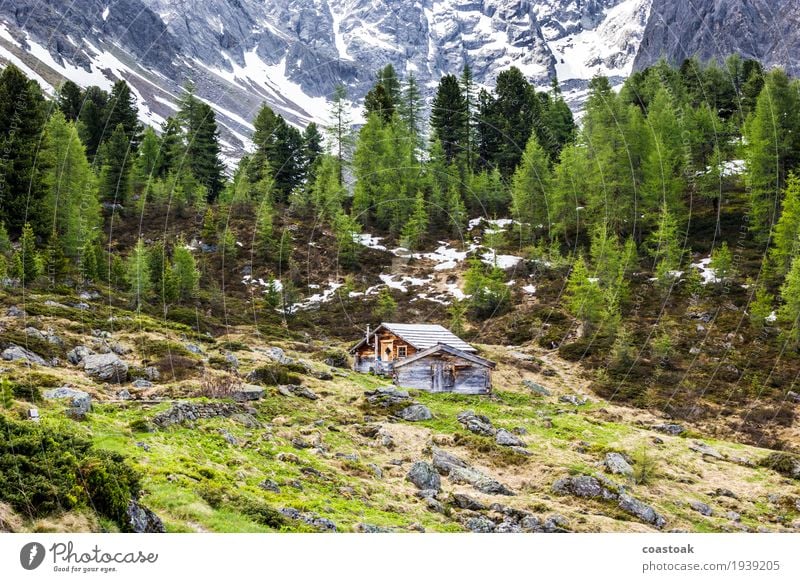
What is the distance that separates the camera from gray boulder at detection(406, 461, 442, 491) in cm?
2280

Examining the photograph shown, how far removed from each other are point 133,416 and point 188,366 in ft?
35.8

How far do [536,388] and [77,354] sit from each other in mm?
25906

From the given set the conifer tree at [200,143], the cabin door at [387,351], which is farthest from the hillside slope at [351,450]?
the conifer tree at [200,143]

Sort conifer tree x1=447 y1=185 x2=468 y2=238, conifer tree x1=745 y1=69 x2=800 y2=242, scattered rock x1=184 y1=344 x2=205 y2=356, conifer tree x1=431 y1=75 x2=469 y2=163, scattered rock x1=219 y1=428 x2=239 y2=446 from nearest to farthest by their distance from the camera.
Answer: scattered rock x1=219 y1=428 x2=239 y2=446
scattered rock x1=184 y1=344 x2=205 y2=356
conifer tree x1=745 y1=69 x2=800 y2=242
conifer tree x1=447 y1=185 x2=468 y2=238
conifer tree x1=431 y1=75 x2=469 y2=163

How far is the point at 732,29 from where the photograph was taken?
176m

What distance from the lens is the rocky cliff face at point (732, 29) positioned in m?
166

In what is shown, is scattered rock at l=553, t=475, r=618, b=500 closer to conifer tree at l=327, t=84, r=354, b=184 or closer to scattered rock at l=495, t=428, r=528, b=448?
scattered rock at l=495, t=428, r=528, b=448

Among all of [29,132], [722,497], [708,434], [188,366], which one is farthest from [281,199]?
[722,497]

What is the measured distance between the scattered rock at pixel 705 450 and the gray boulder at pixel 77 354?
1111 inches

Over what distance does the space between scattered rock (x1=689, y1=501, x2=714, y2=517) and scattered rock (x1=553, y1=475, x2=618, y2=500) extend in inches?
122

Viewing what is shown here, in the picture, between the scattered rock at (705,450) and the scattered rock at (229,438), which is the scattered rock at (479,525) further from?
the scattered rock at (705,450)

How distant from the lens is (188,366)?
34375 mm

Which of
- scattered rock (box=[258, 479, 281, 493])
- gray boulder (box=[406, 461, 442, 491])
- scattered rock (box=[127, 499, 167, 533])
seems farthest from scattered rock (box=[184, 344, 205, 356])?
scattered rock (box=[127, 499, 167, 533])
